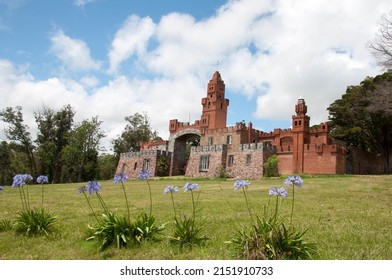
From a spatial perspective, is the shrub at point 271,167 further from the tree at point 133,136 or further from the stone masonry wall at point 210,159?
the tree at point 133,136

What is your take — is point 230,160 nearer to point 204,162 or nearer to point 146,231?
point 204,162

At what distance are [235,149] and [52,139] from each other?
26933 mm

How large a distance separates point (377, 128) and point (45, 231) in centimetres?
3704

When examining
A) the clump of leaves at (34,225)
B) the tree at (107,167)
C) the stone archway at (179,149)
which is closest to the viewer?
the clump of leaves at (34,225)

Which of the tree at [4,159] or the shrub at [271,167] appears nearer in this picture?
the shrub at [271,167]

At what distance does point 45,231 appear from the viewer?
7.25 m

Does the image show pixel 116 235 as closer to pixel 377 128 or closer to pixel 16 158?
pixel 377 128

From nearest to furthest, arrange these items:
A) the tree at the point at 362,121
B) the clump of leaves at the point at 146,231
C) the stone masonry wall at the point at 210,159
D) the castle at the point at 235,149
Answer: the clump of leaves at the point at 146,231 → the castle at the point at 235,149 → the tree at the point at 362,121 → the stone masonry wall at the point at 210,159

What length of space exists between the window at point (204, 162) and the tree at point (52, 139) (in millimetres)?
20295

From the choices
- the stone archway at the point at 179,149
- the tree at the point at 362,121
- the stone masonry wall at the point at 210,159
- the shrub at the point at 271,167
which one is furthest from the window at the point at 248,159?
the stone archway at the point at 179,149

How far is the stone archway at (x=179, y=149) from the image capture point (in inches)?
1735

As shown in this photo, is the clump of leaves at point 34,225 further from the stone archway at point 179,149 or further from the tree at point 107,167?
the tree at point 107,167

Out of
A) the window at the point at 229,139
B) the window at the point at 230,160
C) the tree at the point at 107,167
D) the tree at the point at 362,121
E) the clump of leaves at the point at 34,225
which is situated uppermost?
the tree at the point at 362,121

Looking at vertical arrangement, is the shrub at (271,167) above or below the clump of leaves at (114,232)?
above
